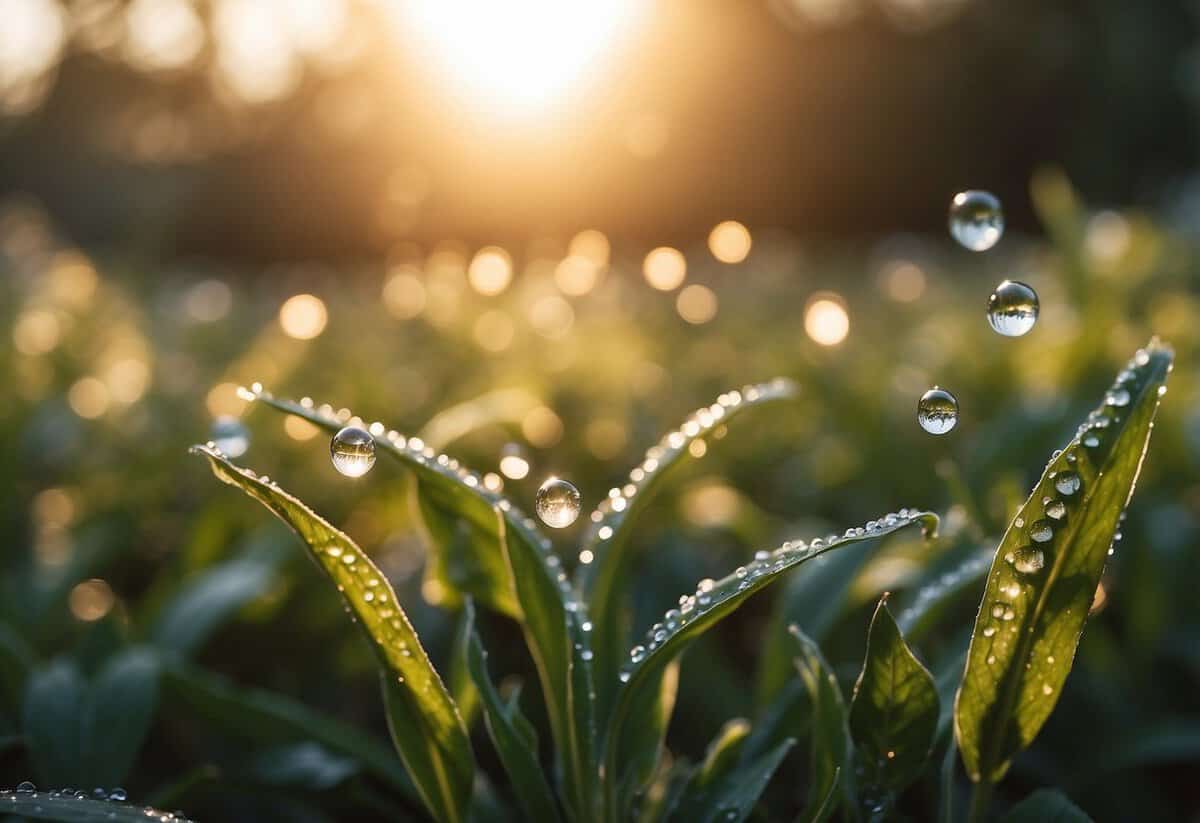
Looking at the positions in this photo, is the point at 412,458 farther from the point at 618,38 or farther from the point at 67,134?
the point at 67,134

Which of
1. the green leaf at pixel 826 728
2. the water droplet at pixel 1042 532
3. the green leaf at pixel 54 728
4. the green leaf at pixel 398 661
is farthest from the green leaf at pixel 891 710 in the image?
the green leaf at pixel 54 728

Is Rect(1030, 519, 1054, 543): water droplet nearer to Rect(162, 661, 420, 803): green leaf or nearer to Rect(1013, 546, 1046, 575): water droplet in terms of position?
Rect(1013, 546, 1046, 575): water droplet

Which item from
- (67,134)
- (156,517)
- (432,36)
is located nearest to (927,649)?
(156,517)

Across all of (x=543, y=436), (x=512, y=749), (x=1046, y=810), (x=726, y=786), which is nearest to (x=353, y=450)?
(x=512, y=749)

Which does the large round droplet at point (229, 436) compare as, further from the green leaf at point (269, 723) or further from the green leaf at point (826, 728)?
the green leaf at point (826, 728)

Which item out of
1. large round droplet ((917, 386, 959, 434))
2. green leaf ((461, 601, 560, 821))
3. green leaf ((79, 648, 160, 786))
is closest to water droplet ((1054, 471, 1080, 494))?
large round droplet ((917, 386, 959, 434))

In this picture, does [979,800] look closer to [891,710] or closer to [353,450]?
[891,710]
